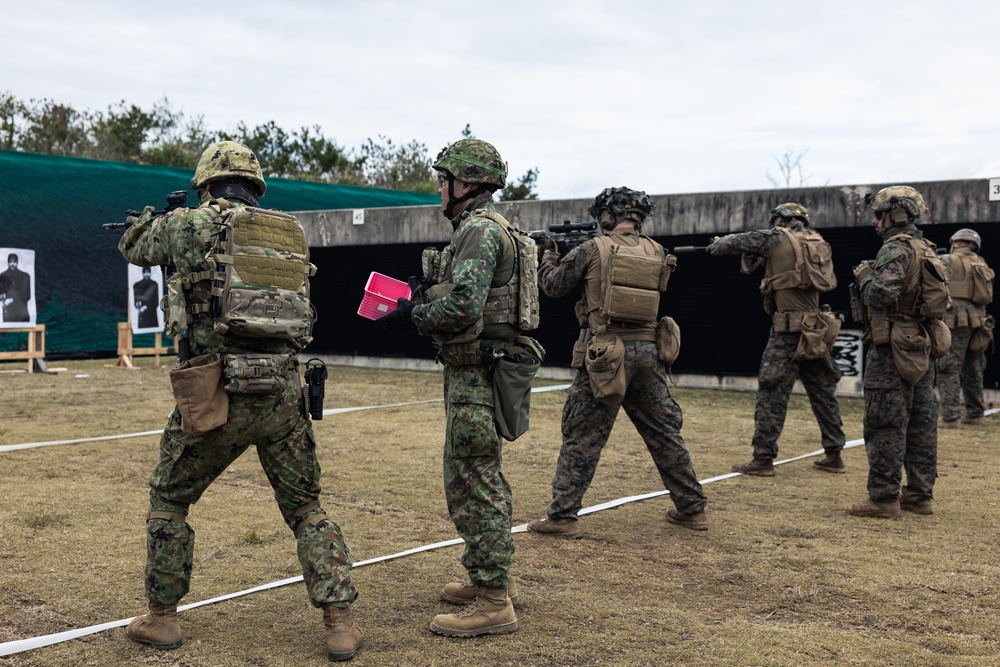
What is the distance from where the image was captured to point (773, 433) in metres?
7.99

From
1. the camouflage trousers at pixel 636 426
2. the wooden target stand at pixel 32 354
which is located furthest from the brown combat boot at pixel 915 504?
the wooden target stand at pixel 32 354

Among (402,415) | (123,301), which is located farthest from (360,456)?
(123,301)

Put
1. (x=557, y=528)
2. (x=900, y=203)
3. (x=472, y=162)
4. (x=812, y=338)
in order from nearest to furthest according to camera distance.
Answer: (x=472, y=162)
(x=557, y=528)
(x=900, y=203)
(x=812, y=338)

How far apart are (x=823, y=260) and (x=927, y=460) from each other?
84.4 inches

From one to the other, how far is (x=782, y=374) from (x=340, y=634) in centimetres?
503

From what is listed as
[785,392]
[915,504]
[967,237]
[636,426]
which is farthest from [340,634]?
[967,237]

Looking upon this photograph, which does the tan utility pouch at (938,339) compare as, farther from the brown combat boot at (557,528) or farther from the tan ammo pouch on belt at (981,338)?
the tan ammo pouch on belt at (981,338)

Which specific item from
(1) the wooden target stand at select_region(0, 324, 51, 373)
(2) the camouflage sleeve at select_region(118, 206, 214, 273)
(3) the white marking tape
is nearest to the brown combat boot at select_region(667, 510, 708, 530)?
(3) the white marking tape

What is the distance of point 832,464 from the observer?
820cm

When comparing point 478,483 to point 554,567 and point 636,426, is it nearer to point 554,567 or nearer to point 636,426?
point 554,567

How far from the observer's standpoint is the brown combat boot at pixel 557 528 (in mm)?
5977

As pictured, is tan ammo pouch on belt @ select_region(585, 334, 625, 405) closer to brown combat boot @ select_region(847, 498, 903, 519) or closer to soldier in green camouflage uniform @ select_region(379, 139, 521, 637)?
soldier in green camouflage uniform @ select_region(379, 139, 521, 637)

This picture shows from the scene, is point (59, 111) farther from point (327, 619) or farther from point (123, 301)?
point (327, 619)

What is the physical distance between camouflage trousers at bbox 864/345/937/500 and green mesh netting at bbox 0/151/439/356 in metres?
14.5
